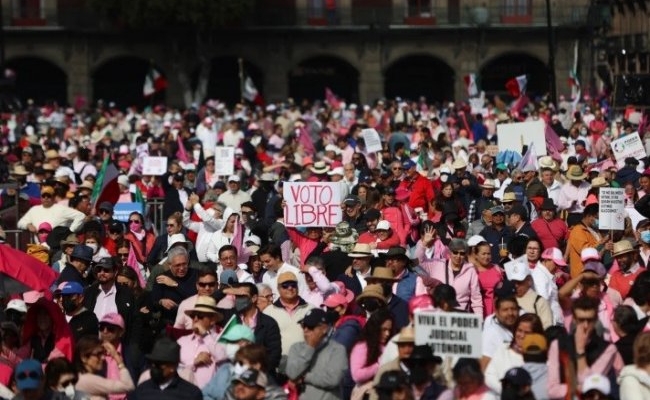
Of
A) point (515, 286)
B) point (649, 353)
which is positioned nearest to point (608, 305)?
point (515, 286)

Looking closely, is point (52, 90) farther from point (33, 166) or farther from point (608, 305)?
point (608, 305)

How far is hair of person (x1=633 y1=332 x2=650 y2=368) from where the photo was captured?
1269 cm

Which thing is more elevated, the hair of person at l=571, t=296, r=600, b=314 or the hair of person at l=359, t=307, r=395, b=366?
the hair of person at l=571, t=296, r=600, b=314

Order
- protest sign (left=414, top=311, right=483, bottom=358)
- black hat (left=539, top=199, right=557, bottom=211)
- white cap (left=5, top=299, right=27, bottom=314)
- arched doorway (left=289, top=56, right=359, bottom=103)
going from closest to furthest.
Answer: protest sign (left=414, top=311, right=483, bottom=358) < white cap (left=5, top=299, right=27, bottom=314) < black hat (left=539, top=199, right=557, bottom=211) < arched doorway (left=289, top=56, right=359, bottom=103)

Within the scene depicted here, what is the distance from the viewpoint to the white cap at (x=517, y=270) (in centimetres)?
1548

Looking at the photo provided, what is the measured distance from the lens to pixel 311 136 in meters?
37.0

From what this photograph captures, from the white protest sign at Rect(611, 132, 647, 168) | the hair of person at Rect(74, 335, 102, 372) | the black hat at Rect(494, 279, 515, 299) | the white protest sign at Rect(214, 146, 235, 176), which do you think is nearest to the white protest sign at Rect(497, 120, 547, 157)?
the white protest sign at Rect(611, 132, 647, 168)

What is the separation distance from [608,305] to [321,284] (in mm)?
2384

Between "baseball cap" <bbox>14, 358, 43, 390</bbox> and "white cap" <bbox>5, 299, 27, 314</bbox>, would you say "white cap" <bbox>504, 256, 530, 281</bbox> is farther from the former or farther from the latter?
"baseball cap" <bbox>14, 358, 43, 390</bbox>

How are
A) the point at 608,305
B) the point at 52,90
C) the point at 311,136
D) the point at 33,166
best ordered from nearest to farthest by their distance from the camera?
1. the point at 608,305
2. the point at 33,166
3. the point at 311,136
4. the point at 52,90

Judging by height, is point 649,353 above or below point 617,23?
below

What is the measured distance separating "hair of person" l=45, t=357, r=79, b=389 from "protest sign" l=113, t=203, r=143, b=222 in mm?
9064

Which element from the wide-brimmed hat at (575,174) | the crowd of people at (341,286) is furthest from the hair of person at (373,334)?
the wide-brimmed hat at (575,174)

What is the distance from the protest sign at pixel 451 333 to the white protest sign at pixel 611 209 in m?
6.56
